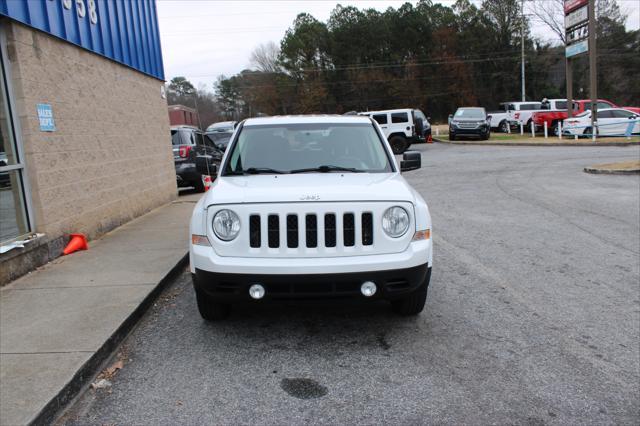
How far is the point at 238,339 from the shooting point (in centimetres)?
423

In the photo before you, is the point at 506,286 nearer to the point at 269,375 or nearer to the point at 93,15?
the point at 269,375

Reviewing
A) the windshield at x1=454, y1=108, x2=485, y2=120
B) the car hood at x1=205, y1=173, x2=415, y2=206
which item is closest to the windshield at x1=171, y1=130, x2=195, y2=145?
the car hood at x1=205, y1=173, x2=415, y2=206

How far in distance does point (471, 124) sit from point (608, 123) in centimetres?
683

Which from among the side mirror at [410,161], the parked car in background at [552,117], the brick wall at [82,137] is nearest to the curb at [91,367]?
the brick wall at [82,137]

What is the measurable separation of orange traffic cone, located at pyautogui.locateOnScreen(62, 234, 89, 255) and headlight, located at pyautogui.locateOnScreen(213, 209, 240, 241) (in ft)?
12.6

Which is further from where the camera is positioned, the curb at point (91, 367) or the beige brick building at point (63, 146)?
the beige brick building at point (63, 146)

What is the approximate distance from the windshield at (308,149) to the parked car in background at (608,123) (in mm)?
24282

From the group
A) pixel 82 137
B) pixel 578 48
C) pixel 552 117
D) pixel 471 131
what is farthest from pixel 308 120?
pixel 552 117

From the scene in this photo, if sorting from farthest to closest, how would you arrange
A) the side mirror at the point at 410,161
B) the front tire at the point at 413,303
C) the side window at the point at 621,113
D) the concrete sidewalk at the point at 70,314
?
the side window at the point at 621,113 → the side mirror at the point at 410,161 → the front tire at the point at 413,303 → the concrete sidewalk at the point at 70,314

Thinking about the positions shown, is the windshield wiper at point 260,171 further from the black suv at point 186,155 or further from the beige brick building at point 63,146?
the black suv at point 186,155

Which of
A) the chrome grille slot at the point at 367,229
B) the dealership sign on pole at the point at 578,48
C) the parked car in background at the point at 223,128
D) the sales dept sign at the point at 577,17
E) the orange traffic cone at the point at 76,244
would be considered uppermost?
the sales dept sign at the point at 577,17

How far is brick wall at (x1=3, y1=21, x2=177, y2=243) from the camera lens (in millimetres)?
6324

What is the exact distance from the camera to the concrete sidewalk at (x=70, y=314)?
3.30 m

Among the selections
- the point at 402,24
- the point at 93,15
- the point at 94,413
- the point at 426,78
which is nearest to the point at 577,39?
the point at 93,15
